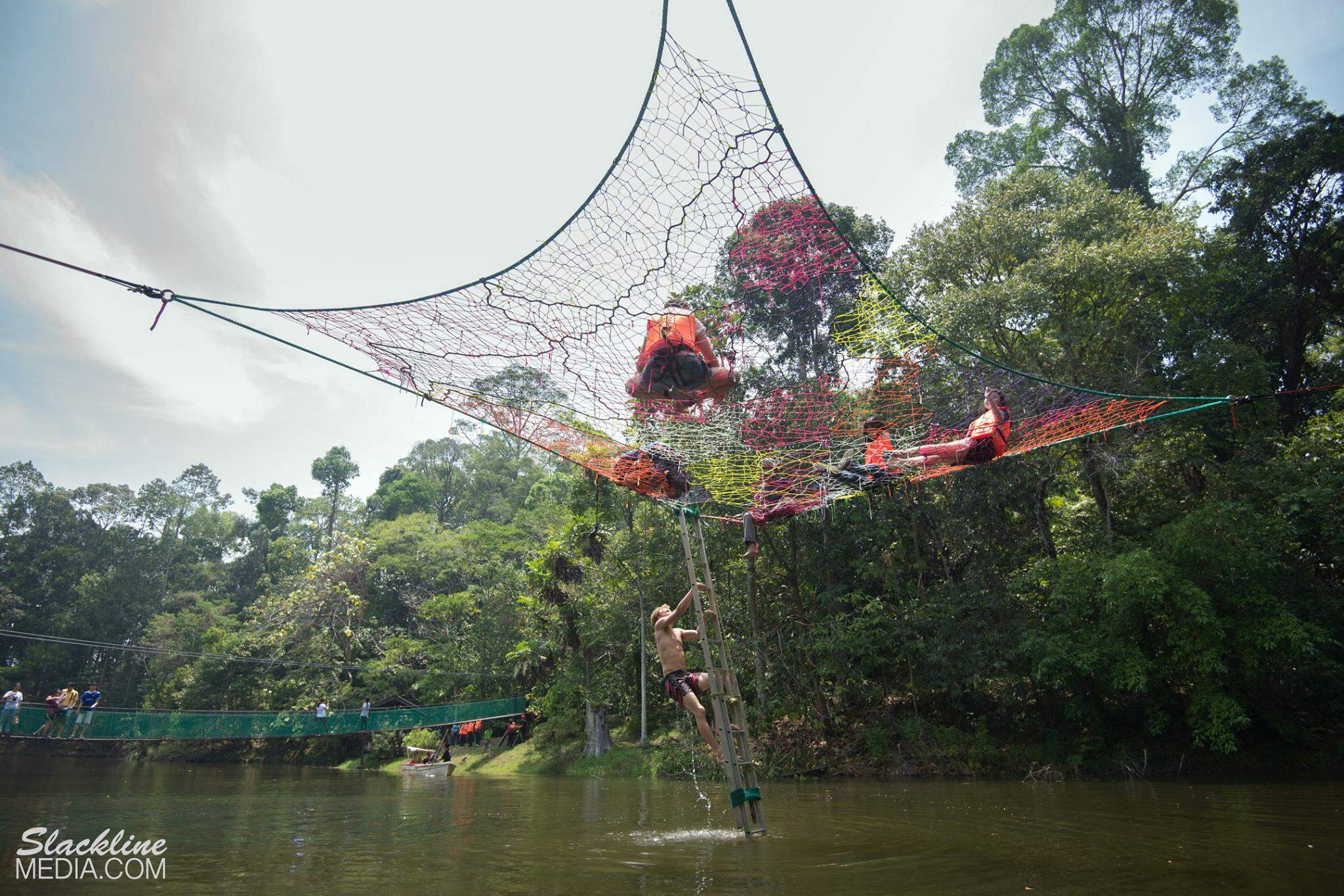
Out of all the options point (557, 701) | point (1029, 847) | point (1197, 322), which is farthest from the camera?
point (557, 701)

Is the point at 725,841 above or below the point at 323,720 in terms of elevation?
below

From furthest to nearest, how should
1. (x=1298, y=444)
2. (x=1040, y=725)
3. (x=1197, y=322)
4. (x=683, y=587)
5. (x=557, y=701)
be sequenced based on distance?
(x=557, y=701) < (x=683, y=587) < (x=1197, y=322) < (x=1040, y=725) < (x=1298, y=444)

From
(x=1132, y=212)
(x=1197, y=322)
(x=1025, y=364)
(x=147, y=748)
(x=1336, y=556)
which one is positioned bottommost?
(x=147, y=748)

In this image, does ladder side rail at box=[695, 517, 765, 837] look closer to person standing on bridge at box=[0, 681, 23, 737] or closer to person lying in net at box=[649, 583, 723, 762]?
person lying in net at box=[649, 583, 723, 762]

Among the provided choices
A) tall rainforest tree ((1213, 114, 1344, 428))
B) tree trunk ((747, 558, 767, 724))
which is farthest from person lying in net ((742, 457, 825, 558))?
tall rainforest tree ((1213, 114, 1344, 428))

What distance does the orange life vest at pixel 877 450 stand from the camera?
5586 mm

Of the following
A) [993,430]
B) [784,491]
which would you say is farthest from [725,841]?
[993,430]

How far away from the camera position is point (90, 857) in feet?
13.3

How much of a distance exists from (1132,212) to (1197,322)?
8.04 ft

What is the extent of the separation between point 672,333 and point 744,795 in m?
2.83

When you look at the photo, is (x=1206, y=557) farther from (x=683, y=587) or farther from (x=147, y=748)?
(x=147, y=748)

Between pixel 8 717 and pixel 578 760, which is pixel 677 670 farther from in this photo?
pixel 578 760

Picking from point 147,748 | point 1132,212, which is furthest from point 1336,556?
point 147,748

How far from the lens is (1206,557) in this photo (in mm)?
9344
